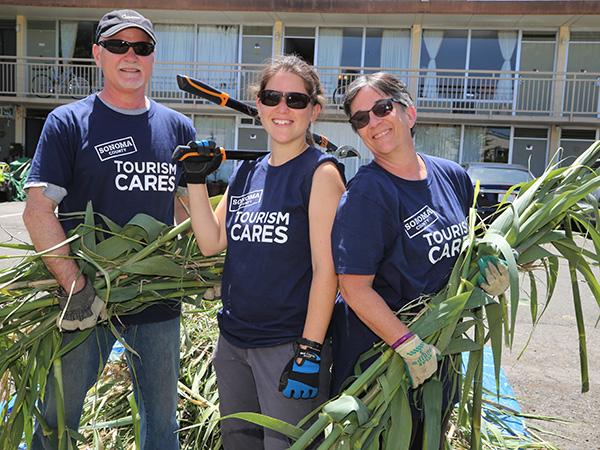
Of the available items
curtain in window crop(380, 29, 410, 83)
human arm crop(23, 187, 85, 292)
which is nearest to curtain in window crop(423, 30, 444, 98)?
curtain in window crop(380, 29, 410, 83)

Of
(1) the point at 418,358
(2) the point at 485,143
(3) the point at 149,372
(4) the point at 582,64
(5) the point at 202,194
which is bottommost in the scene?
(3) the point at 149,372

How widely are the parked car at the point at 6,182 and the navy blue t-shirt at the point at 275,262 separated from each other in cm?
1547

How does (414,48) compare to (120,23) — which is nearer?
(120,23)

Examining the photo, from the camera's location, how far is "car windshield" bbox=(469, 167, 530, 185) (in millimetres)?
11905

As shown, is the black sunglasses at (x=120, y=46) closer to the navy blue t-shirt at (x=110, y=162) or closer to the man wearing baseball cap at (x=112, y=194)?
the man wearing baseball cap at (x=112, y=194)

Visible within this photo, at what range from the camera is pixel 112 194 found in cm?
229

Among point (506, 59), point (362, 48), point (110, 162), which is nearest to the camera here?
point (110, 162)

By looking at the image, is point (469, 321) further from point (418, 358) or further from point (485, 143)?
point (485, 143)

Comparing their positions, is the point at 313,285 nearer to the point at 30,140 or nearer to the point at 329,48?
the point at 329,48

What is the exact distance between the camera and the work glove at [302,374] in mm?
1806

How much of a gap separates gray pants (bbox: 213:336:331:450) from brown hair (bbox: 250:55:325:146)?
93 cm

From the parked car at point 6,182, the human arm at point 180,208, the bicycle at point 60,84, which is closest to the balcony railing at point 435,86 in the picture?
the bicycle at point 60,84

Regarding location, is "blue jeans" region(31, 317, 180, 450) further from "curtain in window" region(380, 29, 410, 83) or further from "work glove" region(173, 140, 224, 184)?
"curtain in window" region(380, 29, 410, 83)

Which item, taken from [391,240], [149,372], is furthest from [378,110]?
[149,372]
